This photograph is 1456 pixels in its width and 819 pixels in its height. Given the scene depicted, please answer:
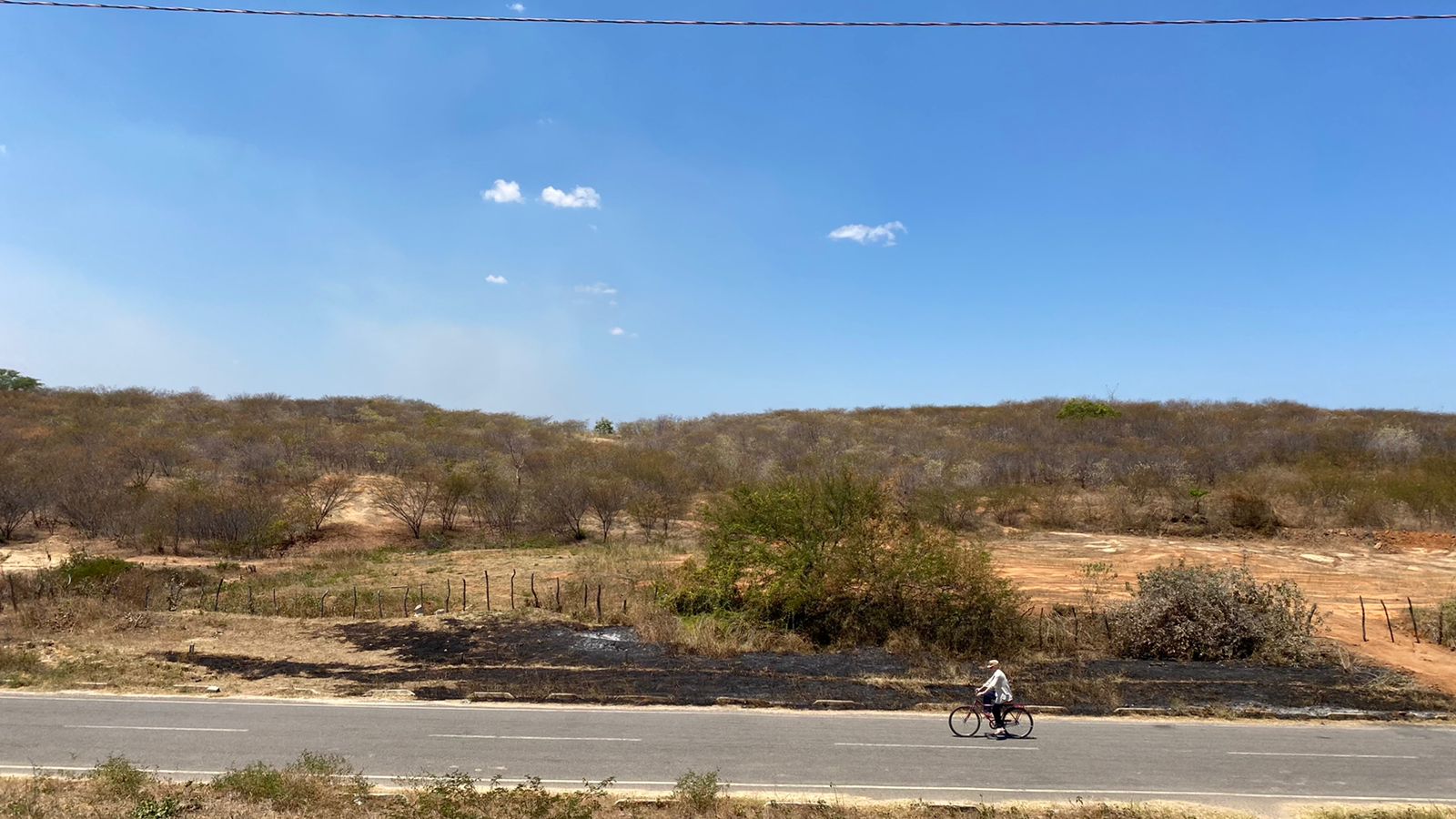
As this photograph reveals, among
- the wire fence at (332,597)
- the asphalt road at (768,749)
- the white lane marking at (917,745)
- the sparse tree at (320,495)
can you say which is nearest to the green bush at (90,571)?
the wire fence at (332,597)

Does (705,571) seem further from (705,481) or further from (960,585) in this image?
(705,481)

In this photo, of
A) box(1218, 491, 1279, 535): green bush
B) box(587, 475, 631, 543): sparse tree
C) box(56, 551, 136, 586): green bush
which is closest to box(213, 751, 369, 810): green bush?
box(56, 551, 136, 586): green bush

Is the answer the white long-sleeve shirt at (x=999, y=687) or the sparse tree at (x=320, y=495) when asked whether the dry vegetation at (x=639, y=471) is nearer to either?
the sparse tree at (x=320, y=495)

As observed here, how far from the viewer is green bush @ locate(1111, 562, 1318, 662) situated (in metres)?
20.1

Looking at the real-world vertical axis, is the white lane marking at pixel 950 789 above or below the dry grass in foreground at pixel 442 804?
below

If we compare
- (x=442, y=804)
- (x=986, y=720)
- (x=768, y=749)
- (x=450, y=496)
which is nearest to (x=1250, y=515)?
(x=986, y=720)

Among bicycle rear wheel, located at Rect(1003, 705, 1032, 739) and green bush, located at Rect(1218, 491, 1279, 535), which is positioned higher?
green bush, located at Rect(1218, 491, 1279, 535)

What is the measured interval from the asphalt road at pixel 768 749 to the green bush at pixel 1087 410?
55.9 m

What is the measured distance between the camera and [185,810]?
10500 mm

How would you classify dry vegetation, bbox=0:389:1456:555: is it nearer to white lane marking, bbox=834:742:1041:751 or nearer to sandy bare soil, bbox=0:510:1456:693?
sandy bare soil, bbox=0:510:1456:693

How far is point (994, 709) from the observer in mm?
14359

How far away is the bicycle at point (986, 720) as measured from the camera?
14508 millimetres

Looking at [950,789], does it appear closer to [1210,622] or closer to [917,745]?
[917,745]

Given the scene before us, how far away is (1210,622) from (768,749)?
534 inches
